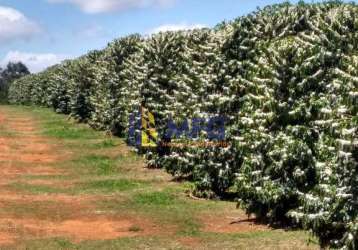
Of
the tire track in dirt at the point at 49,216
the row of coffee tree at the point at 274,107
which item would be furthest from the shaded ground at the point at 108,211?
the row of coffee tree at the point at 274,107

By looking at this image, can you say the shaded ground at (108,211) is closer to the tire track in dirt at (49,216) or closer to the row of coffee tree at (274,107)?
the tire track in dirt at (49,216)

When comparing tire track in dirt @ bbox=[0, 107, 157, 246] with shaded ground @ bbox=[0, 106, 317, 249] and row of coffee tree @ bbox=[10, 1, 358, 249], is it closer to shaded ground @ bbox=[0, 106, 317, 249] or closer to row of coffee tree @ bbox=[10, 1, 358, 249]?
shaded ground @ bbox=[0, 106, 317, 249]

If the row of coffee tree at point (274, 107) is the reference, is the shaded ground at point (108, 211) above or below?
below

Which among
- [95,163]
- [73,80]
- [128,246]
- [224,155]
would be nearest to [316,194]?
[128,246]

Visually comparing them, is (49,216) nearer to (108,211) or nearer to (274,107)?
(108,211)

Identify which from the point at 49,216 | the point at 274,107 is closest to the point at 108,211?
the point at 49,216

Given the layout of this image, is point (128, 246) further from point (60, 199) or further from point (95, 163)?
point (95, 163)

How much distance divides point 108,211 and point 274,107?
6.10 metres

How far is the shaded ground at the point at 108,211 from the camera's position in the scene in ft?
46.3

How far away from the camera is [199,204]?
736 inches

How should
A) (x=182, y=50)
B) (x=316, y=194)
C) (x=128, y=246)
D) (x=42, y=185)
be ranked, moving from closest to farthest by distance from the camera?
(x=316, y=194) < (x=128, y=246) < (x=42, y=185) < (x=182, y=50)

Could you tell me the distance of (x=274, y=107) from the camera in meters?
15.3

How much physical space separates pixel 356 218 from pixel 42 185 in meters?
14.8

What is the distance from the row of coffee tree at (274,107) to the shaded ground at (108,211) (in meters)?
0.89
